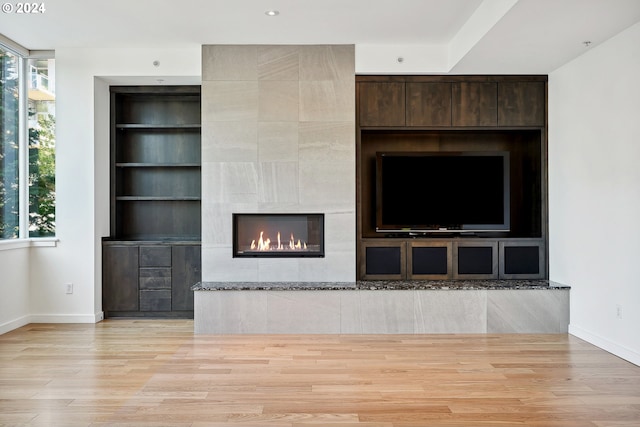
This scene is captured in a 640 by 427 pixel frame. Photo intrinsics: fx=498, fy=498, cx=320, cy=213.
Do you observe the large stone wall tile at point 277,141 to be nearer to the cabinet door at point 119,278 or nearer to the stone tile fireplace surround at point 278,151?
the stone tile fireplace surround at point 278,151

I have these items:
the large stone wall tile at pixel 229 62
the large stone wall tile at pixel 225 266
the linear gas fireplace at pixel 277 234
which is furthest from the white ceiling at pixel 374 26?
the large stone wall tile at pixel 225 266

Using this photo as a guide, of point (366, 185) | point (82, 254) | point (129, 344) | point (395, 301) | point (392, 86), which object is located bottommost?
point (129, 344)

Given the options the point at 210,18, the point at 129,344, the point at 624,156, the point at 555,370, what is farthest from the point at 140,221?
the point at 624,156

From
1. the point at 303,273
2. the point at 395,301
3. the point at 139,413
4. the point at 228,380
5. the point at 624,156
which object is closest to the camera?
the point at 139,413

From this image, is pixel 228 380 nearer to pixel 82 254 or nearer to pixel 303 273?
pixel 303 273

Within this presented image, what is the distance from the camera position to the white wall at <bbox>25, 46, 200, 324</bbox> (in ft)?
16.3

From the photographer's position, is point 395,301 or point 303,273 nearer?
point 395,301

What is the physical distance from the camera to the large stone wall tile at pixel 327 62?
4863 mm

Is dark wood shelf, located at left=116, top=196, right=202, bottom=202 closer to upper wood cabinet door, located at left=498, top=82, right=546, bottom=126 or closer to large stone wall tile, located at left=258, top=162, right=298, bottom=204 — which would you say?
large stone wall tile, located at left=258, top=162, right=298, bottom=204

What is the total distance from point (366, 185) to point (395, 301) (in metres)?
1.41

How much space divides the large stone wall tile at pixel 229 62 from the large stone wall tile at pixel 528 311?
3.14m

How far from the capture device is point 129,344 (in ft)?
13.9

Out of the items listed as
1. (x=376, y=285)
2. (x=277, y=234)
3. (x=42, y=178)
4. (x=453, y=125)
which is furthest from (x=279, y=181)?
(x=42, y=178)

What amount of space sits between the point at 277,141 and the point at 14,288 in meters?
2.86
